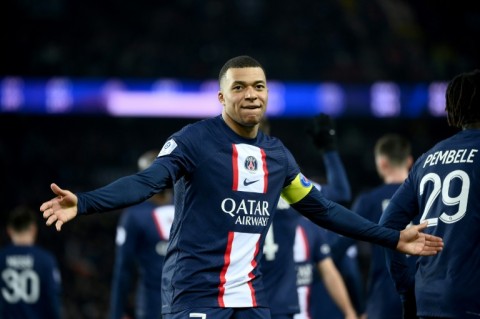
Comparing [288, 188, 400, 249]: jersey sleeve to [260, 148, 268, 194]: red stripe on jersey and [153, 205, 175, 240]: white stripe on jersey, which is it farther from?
[153, 205, 175, 240]: white stripe on jersey

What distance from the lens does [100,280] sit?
17562mm

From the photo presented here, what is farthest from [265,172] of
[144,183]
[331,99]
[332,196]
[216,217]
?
[331,99]

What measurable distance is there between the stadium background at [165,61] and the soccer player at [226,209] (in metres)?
13.6

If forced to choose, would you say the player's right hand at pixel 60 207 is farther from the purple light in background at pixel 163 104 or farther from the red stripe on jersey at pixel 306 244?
the purple light in background at pixel 163 104

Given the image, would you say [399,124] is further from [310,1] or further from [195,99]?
[195,99]

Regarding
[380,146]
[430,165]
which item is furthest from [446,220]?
[380,146]

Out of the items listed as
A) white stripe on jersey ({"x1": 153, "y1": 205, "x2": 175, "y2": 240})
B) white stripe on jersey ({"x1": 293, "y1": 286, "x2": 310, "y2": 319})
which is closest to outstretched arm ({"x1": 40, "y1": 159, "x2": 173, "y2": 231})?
white stripe on jersey ({"x1": 293, "y1": 286, "x2": 310, "y2": 319})

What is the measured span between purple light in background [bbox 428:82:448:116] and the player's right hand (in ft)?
51.2

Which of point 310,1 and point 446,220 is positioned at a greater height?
point 310,1

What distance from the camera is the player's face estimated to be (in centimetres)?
467

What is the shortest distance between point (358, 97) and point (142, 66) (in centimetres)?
455

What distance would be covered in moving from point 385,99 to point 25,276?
1140 centimetres

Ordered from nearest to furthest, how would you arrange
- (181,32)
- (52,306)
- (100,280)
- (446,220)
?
(446,220) < (52,306) < (100,280) < (181,32)

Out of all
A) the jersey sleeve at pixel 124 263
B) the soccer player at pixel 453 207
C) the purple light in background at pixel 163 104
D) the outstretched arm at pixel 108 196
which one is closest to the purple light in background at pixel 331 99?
the purple light in background at pixel 163 104
